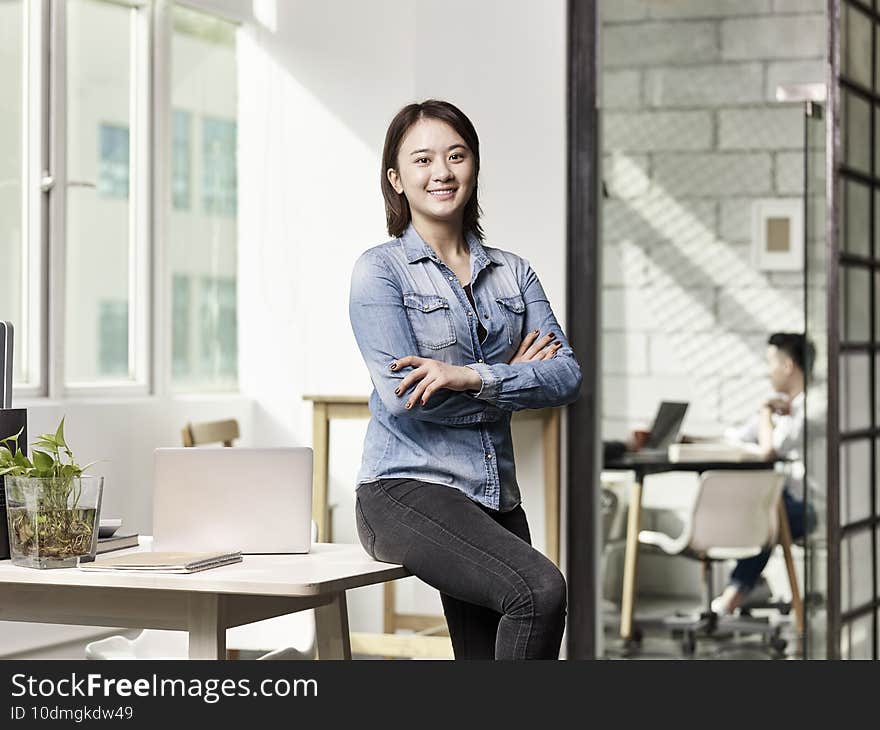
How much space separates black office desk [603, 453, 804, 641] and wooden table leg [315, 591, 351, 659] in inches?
122

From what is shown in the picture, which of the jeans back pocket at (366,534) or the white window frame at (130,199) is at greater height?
the white window frame at (130,199)

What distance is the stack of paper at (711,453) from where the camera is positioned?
18.0ft

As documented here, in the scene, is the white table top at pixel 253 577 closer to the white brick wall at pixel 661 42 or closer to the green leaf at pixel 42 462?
the green leaf at pixel 42 462

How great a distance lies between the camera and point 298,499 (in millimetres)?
2219

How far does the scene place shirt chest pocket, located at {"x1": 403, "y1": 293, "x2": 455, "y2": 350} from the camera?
7.60ft

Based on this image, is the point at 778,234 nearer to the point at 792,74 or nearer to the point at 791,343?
the point at 791,343

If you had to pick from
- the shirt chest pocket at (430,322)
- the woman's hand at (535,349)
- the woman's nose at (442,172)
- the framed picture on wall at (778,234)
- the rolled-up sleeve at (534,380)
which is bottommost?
the rolled-up sleeve at (534,380)

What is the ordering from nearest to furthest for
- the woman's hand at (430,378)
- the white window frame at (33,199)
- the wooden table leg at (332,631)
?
the woman's hand at (430,378) < the wooden table leg at (332,631) < the white window frame at (33,199)

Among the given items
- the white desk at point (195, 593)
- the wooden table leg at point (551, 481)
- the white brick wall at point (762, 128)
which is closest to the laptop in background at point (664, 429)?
the white brick wall at point (762, 128)

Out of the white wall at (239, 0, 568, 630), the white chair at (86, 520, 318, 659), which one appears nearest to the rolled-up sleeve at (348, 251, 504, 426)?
the white chair at (86, 520, 318, 659)

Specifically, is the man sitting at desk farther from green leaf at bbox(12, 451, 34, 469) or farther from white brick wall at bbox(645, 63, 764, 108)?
green leaf at bbox(12, 451, 34, 469)

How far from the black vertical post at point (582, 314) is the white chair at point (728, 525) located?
1.07m
